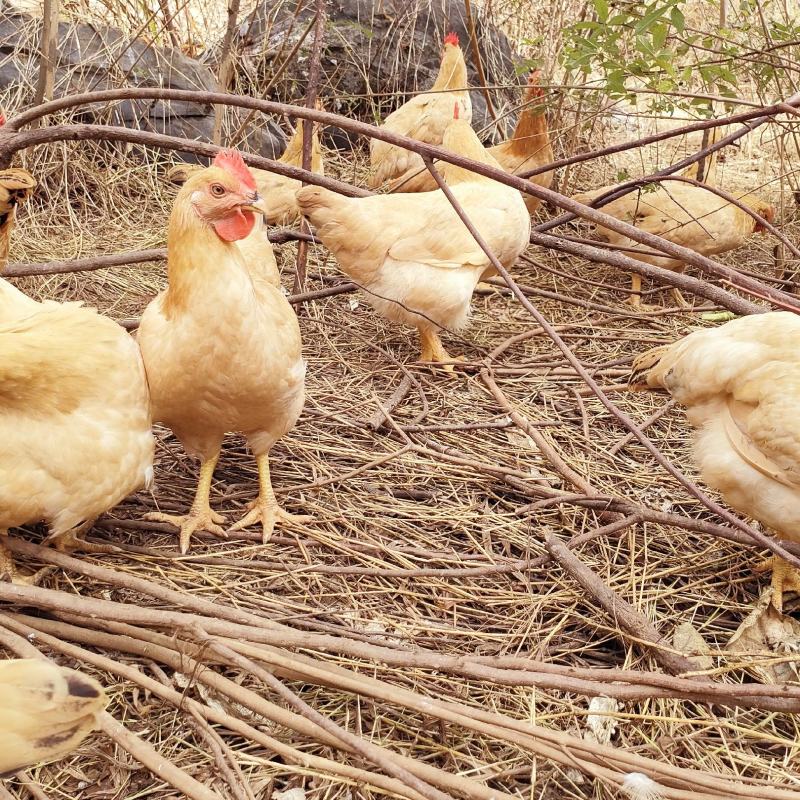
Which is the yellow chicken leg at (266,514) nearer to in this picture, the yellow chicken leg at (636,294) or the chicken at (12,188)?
the chicken at (12,188)

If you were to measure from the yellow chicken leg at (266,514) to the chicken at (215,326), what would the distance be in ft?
0.78

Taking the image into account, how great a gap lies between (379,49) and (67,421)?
5338 mm

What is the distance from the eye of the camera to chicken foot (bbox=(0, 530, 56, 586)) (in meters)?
2.46

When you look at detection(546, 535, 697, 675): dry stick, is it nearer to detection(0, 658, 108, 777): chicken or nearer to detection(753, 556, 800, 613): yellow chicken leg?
detection(753, 556, 800, 613): yellow chicken leg

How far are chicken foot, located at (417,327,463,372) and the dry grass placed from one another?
0.09m

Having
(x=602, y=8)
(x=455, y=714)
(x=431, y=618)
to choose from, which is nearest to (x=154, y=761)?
(x=455, y=714)

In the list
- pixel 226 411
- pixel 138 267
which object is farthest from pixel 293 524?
pixel 138 267

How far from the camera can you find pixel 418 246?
3988 millimetres

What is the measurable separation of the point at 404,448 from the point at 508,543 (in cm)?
60

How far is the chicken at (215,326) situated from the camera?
2.44 meters

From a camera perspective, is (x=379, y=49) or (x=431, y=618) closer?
(x=431, y=618)

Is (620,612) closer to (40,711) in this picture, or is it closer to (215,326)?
(215,326)

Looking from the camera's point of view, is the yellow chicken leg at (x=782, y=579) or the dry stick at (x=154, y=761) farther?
the yellow chicken leg at (x=782, y=579)

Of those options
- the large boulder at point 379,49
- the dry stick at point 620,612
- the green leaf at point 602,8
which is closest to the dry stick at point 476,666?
the dry stick at point 620,612
